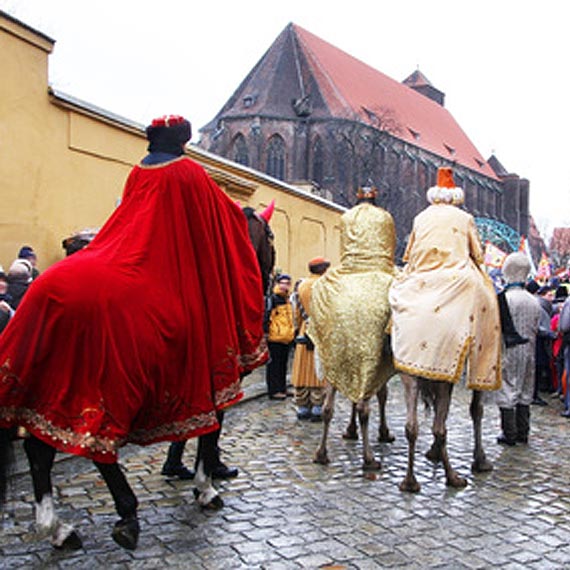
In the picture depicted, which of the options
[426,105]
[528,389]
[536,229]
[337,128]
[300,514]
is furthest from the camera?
[536,229]

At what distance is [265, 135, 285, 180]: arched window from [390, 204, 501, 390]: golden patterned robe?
48700 mm

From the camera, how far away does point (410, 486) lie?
5203mm

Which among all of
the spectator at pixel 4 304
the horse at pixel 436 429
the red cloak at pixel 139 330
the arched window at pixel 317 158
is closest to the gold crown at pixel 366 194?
the horse at pixel 436 429

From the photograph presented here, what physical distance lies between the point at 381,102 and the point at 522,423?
Result: 191 ft

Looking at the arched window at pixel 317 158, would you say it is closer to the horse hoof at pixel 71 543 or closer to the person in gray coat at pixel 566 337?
the person in gray coat at pixel 566 337

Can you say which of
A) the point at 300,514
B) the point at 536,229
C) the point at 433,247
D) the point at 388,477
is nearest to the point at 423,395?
the point at 388,477

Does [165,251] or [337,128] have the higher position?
[337,128]

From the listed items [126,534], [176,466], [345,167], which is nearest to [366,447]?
[176,466]

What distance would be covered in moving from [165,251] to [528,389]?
4.86 meters

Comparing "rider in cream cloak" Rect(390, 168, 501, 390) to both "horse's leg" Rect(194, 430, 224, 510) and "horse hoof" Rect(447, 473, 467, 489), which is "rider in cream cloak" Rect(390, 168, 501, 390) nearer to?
"horse hoof" Rect(447, 473, 467, 489)

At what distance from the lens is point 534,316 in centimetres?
763

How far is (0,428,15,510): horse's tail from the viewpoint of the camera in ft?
11.9

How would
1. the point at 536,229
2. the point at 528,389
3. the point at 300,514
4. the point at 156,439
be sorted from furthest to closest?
the point at 536,229
the point at 528,389
the point at 300,514
the point at 156,439

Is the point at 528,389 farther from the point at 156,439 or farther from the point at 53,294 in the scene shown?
the point at 53,294
